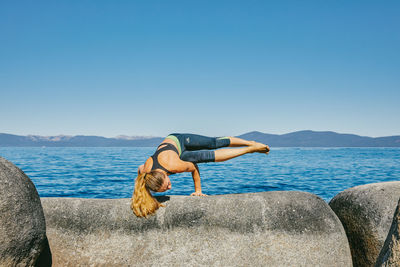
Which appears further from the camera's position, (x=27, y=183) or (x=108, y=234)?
(x=108, y=234)

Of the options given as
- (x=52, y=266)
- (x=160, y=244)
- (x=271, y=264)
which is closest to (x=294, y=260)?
(x=271, y=264)

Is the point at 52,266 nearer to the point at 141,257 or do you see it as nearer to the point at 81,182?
the point at 141,257

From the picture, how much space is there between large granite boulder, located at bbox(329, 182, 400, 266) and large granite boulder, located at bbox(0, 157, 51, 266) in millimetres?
3530

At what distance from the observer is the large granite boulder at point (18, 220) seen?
121 inches

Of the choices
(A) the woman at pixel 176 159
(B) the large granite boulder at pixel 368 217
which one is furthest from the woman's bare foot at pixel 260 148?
(B) the large granite boulder at pixel 368 217

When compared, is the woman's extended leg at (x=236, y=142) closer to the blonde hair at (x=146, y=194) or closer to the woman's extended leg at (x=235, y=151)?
the woman's extended leg at (x=235, y=151)

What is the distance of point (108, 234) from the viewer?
3.92 meters

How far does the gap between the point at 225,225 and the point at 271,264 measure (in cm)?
64

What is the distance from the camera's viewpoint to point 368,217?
3980 mm

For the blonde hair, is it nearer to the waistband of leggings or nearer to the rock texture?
the waistband of leggings

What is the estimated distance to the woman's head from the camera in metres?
3.90

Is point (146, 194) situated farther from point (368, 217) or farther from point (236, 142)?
point (368, 217)

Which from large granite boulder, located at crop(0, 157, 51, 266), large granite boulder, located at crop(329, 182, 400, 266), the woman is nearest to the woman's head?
the woman

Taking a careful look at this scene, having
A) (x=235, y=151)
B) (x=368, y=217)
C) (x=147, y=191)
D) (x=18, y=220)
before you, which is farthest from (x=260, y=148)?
(x=18, y=220)
